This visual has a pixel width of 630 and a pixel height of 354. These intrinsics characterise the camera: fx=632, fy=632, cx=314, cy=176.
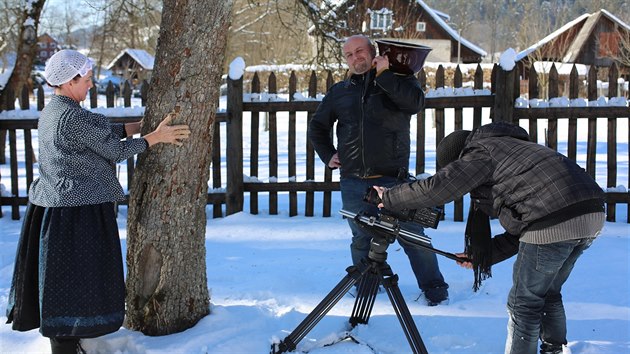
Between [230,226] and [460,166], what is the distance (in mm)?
4067

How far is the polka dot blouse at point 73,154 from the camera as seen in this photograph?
119 inches

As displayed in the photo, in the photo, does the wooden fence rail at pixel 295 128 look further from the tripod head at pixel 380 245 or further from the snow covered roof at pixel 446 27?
the snow covered roof at pixel 446 27

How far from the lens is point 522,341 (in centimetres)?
296

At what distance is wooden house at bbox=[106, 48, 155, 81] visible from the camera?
34250 mm

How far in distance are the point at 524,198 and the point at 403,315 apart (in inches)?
32.8

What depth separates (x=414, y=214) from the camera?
3049 mm

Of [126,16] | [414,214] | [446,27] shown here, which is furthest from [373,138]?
[446,27]

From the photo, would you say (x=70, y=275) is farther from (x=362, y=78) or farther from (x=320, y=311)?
(x=362, y=78)

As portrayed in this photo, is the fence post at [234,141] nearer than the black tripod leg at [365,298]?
No

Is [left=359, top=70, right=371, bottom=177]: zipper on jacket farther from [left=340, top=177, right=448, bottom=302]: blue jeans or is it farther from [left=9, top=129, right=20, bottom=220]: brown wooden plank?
[left=9, top=129, right=20, bottom=220]: brown wooden plank

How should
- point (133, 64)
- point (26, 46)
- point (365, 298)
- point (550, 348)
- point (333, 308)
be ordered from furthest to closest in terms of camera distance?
1. point (133, 64)
2. point (26, 46)
3. point (333, 308)
4. point (365, 298)
5. point (550, 348)

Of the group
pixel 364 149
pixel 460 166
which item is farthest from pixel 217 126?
pixel 460 166

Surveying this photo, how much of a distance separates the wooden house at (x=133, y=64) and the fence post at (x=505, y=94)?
26.3 meters

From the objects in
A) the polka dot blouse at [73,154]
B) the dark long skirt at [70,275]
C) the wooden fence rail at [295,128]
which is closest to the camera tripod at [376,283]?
the dark long skirt at [70,275]
